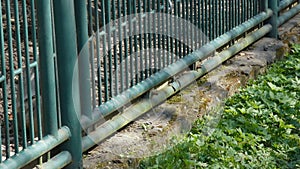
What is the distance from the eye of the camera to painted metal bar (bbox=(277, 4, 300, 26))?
697cm

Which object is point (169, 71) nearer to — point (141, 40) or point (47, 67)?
point (141, 40)

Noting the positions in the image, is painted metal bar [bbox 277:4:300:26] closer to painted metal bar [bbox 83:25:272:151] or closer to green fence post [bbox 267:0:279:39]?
green fence post [bbox 267:0:279:39]

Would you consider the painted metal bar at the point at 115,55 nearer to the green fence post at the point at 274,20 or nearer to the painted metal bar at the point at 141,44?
the painted metal bar at the point at 141,44

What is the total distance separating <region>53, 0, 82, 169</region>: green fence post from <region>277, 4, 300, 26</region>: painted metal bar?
3496 millimetres

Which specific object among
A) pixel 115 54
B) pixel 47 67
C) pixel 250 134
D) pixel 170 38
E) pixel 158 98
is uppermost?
pixel 47 67

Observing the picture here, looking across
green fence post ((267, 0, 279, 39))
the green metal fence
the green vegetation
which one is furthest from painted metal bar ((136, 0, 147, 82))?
green fence post ((267, 0, 279, 39))

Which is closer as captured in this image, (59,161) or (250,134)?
(59,161)

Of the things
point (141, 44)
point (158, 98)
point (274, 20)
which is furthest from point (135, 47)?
point (274, 20)

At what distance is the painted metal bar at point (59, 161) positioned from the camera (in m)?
3.62

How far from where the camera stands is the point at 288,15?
7203 millimetres

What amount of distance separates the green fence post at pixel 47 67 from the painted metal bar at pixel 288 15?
366cm

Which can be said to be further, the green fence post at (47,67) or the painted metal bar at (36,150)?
the green fence post at (47,67)

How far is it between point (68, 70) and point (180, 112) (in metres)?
1.17

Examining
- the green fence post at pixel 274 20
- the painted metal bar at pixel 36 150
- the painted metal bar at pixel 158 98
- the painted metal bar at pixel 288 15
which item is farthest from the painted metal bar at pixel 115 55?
the painted metal bar at pixel 288 15
